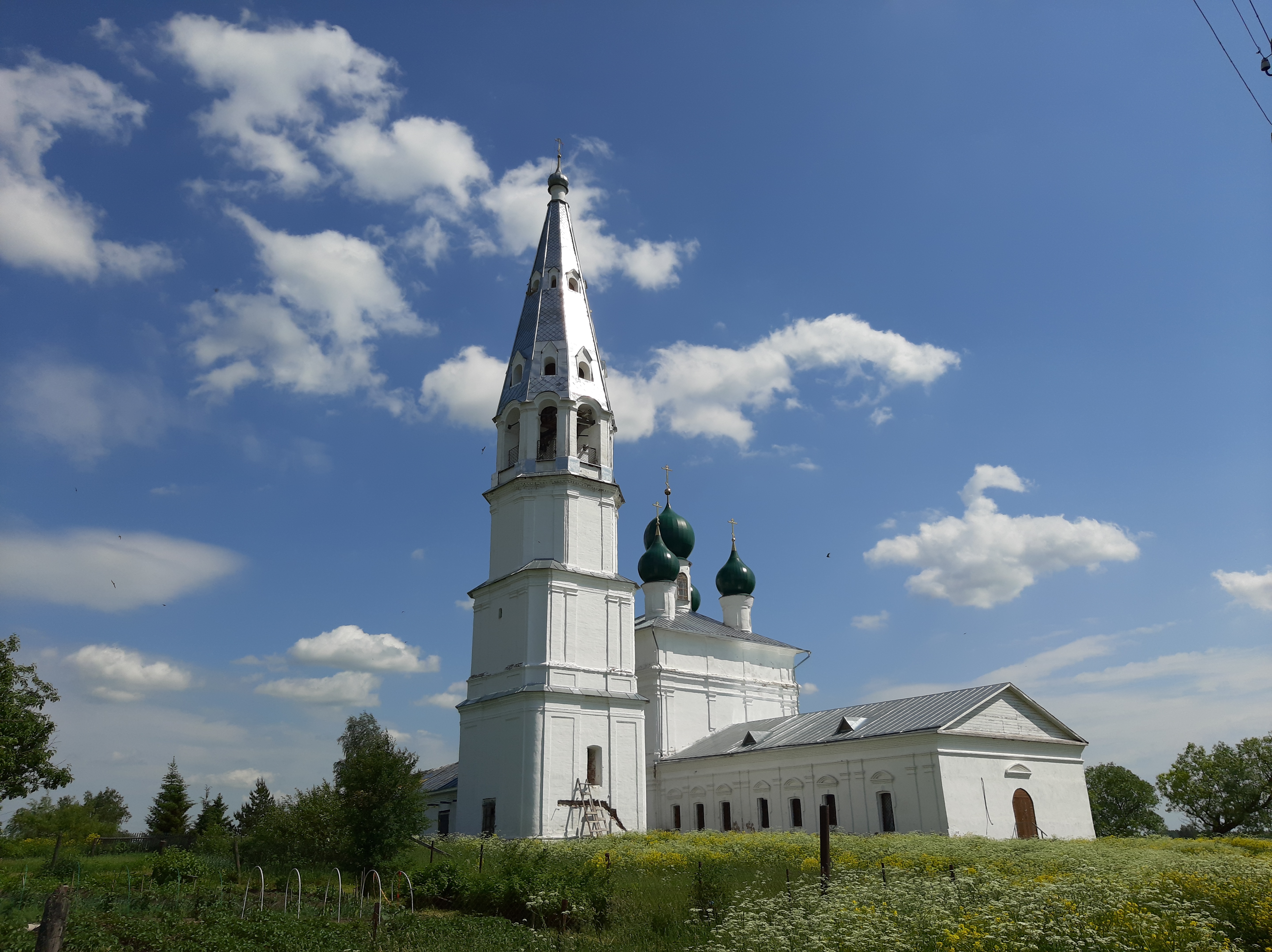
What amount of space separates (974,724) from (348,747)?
35582 millimetres

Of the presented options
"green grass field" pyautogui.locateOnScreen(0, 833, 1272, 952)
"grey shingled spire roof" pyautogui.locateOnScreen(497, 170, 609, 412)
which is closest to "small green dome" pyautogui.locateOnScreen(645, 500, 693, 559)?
"grey shingled spire roof" pyautogui.locateOnScreen(497, 170, 609, 412)

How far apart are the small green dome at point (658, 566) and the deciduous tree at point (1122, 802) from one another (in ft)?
96.0

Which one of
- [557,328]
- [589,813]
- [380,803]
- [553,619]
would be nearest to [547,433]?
[557,328]

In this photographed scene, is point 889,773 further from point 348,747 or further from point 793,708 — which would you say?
point 348,747

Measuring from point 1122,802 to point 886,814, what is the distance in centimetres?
3225

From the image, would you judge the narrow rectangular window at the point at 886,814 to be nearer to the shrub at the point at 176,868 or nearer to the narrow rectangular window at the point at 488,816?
the narrow rectangular window at the point at 488,816

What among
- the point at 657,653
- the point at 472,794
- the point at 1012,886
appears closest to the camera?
the point at 1012,886

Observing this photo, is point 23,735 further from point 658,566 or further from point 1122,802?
point 1122,802

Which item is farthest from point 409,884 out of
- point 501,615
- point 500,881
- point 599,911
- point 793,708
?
point 793,708

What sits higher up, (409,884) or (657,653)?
(657,653)

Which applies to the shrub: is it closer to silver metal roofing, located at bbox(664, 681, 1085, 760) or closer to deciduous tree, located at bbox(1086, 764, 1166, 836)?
silver metal roofing, located at bbox(664, 681, 1085, 760)

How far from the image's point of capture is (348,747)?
1916 inches

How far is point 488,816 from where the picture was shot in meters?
28.1

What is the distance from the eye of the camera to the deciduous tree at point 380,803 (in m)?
18.6
